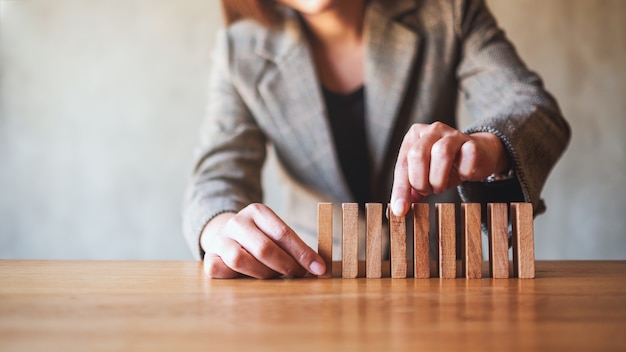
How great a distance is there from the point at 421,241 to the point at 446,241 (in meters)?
0.04

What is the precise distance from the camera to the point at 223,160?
133 cm

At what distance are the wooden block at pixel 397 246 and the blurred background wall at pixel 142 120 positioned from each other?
1.58 m

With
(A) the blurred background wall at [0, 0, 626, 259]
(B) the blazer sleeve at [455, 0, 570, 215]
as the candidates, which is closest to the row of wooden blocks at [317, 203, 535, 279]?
(B) the blazer sleeve at [455, 0, 570, 215]

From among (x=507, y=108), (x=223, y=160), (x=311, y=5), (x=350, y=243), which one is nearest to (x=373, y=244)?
(x=350, y=243)

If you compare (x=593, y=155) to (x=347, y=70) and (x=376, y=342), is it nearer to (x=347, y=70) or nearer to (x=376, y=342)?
(x=347, y=70)

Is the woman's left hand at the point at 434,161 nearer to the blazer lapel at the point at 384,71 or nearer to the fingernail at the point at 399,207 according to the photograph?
the fingernail at the point at 399,207

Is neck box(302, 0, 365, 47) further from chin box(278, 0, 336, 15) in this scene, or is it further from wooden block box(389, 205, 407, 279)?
wooden block box(389, 205, 407, 279)

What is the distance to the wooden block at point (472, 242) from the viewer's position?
2.39ft

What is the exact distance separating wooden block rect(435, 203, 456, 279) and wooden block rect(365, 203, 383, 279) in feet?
0.29

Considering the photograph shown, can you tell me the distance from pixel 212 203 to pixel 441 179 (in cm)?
54

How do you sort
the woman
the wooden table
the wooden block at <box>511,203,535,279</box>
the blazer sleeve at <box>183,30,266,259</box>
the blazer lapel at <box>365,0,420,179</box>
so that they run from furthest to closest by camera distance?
the blazer lapel at <box>365,0,420,179</box>
the woman
the blazer sleeve at <box>183,30,266,259</box>
the wooden block at <box>511,203,535,279</box>
the wooden table

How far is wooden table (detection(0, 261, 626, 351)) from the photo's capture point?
361 millimetres

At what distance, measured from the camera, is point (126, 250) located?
2.32m

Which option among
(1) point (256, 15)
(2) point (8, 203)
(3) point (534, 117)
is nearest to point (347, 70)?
(1) point (256, 15)
